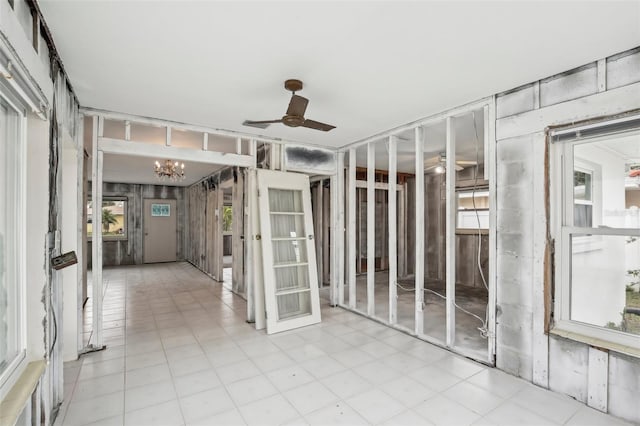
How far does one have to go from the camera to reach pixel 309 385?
2.69m

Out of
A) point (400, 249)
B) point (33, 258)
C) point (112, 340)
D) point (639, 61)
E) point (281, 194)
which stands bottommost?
point (112, 340)

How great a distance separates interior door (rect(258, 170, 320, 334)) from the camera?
13.5 feet

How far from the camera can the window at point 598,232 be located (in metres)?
2.34

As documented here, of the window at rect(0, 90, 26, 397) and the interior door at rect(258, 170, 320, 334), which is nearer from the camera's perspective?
the window at rect(0, 90, 26, 397)

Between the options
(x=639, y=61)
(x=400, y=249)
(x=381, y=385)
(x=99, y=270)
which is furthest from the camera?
(x=400, y=249)

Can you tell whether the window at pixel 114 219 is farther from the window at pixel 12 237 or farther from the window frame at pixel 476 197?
the window frame at pixel 476 197

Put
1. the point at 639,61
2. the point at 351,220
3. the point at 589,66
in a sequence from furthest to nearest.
Result: the point at 351,220 → the point at 589,66 → the point at 639,61

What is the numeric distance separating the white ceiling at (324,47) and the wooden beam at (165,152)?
43 centimetres

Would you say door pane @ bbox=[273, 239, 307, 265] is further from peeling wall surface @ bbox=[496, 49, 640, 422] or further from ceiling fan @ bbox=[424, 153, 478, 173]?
ceiling fan @ bbox=[424, 153, 478, 173]

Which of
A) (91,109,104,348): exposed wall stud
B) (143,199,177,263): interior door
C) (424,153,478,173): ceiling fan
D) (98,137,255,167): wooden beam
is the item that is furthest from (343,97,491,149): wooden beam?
(143,199,177,263): interior door

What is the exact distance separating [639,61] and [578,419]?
253cm

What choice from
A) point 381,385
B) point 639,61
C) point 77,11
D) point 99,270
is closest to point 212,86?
point 77,11

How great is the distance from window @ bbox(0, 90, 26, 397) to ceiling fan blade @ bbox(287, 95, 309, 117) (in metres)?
1.70

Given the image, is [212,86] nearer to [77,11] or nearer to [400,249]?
[77,11]
